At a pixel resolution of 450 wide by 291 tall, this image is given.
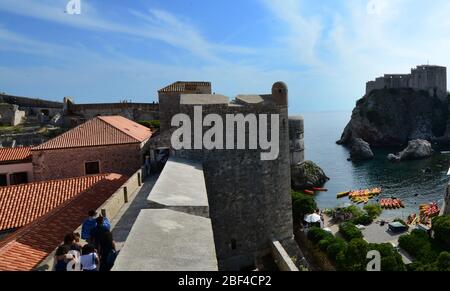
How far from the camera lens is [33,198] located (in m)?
13.7

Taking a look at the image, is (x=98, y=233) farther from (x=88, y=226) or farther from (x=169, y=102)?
(x=169, y=102)

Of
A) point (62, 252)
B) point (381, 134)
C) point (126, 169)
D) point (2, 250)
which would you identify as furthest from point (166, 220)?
point (381, 134)

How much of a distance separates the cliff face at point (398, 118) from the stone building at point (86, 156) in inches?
3192

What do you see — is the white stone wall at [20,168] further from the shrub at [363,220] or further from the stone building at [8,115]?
the stone building at [8,115]

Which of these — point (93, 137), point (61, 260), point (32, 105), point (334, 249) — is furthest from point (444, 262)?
point (32, 105)

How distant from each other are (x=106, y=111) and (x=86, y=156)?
22491mm

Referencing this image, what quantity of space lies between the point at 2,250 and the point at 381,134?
300 feet

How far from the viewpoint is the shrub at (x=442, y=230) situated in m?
23.8

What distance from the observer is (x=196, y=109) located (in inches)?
483

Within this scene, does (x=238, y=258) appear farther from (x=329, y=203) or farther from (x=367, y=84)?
(x=367, y=84)

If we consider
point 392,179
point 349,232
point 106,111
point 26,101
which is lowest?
point 349,232

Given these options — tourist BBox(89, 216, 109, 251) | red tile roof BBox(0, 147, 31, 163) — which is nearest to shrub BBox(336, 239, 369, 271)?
tourist BBox(89, 216, 109, 251)

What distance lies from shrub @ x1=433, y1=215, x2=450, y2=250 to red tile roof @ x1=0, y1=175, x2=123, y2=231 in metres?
21.1

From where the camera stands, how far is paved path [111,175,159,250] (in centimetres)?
872
